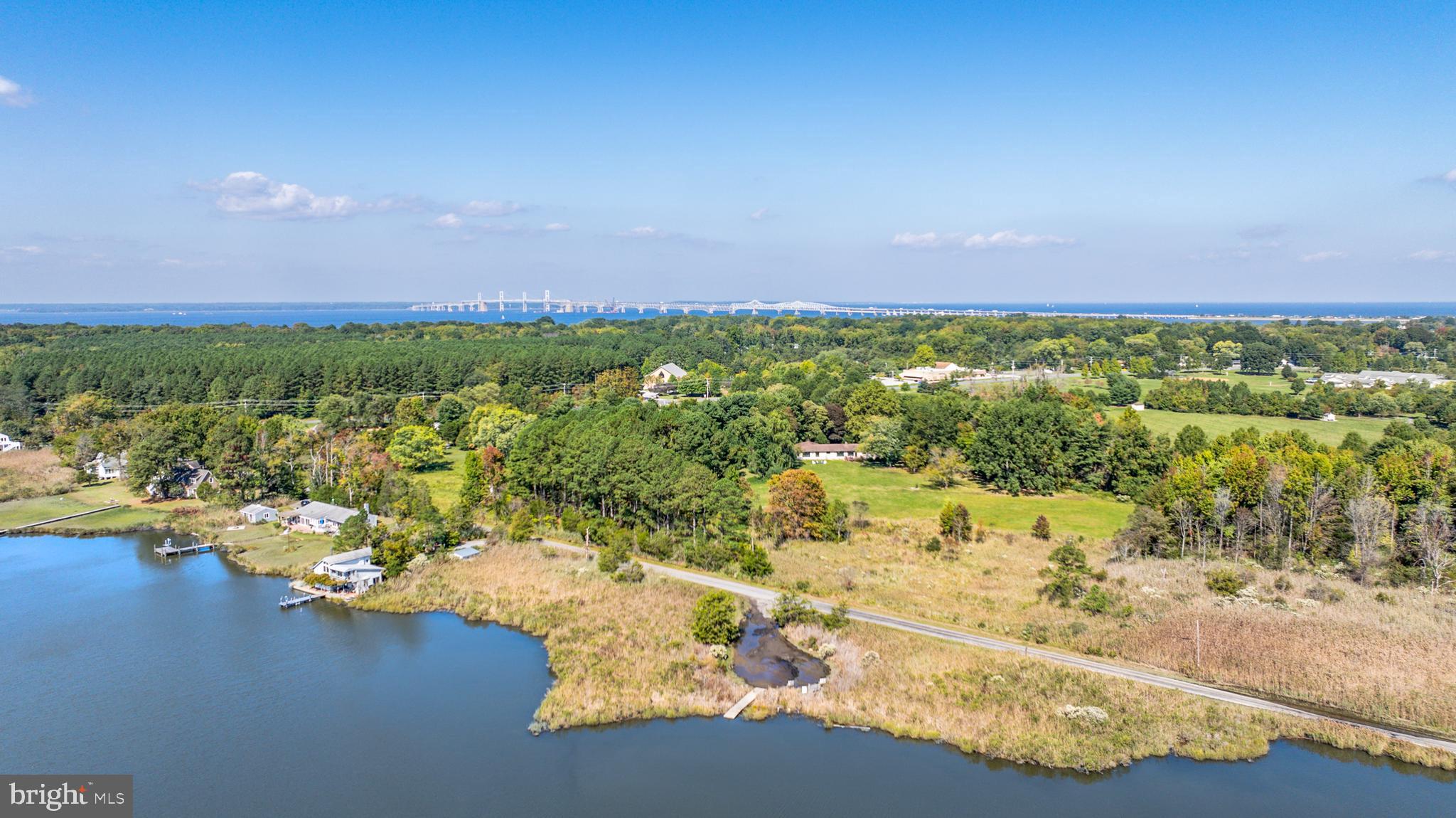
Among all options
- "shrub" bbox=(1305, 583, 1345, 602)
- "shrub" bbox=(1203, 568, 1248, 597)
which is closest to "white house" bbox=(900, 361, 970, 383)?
"shrub" bbox=(1203, 568, 1248, 597)

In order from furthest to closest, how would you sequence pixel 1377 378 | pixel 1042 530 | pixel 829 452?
pixel 1377 378
pixel 829 452
pixel 1042 530

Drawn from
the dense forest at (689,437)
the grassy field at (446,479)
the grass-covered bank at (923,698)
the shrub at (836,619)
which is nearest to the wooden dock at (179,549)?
the dense forest at (689,437)

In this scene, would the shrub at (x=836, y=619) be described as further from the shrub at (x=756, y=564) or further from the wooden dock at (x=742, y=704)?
the shrub at (x=756, y=564)

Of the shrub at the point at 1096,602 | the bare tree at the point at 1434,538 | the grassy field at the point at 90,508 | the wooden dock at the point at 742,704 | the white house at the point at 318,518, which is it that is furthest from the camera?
the grassy field at the point at 90,508

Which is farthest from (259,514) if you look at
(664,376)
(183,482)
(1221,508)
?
(664,376)

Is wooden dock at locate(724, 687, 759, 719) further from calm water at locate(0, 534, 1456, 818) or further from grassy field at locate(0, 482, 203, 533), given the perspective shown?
grassy field at locate(0, 482, 203, 533)

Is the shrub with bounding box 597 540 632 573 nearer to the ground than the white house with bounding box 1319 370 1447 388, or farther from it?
nearer to the ground

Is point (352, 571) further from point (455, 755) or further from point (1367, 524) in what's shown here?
point (1367, 524)
